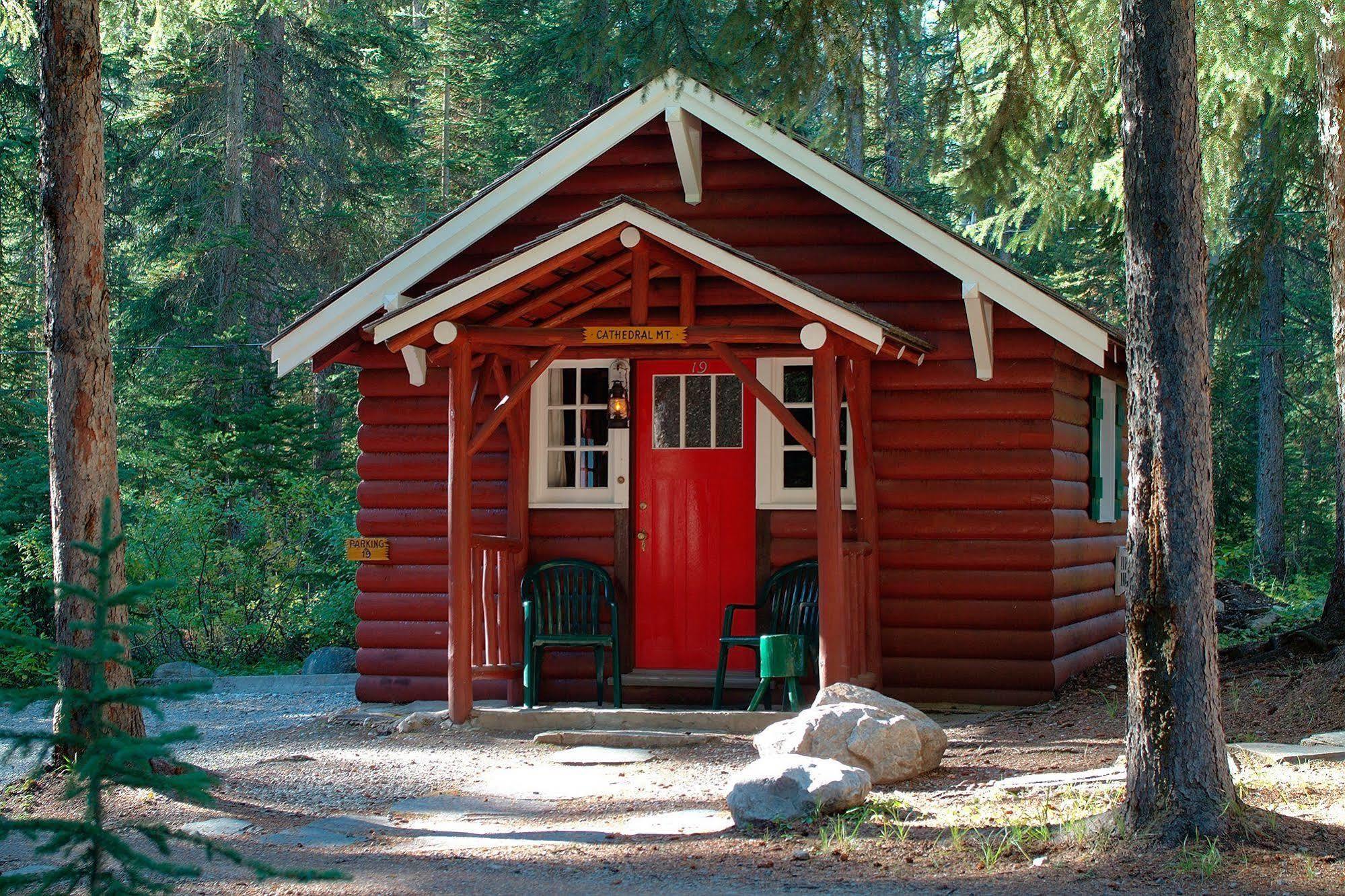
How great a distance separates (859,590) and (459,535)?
2.77 metres

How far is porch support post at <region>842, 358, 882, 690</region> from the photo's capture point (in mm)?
9453

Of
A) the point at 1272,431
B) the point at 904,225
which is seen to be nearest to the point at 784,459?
the point at 904,225

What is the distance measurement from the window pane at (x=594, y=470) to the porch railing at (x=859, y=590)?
6.52 feet

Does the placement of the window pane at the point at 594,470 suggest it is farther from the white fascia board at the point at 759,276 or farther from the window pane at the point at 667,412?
the white fascia board at the point at 759,276

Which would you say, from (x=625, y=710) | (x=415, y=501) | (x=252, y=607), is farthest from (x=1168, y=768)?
(x=252, y=607)

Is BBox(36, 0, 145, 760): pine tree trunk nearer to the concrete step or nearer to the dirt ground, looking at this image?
the dirt ground

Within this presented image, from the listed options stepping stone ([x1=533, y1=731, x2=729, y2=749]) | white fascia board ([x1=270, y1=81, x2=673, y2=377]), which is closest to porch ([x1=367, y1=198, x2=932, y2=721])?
white fascia board ([x1=270, y1=81, x2=673, y2=377])

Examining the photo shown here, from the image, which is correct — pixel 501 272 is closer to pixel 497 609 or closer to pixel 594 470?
pixel 594 470

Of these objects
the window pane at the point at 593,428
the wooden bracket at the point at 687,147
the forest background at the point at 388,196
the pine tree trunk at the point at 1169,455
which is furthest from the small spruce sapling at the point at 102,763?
the wooden bracket at the point at 687,147

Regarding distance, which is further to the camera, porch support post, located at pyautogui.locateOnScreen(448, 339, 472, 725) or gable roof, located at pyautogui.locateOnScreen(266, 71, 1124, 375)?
gable roof, located at pyautogui.locateOnScreen(266, 71, 1124, 375)

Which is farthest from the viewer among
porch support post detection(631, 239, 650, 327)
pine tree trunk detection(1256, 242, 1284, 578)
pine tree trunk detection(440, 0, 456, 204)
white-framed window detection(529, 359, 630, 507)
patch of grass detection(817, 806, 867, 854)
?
pine tree trunk detection(440, 0, 456, 204)

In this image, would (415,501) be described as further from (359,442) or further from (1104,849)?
(1104,849)

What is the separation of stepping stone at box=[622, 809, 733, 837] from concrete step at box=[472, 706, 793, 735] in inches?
79.9

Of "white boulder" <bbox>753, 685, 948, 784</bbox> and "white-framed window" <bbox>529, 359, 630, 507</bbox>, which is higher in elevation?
"white-framed window" <bbox>529, 359, 630, 507</bbox>
